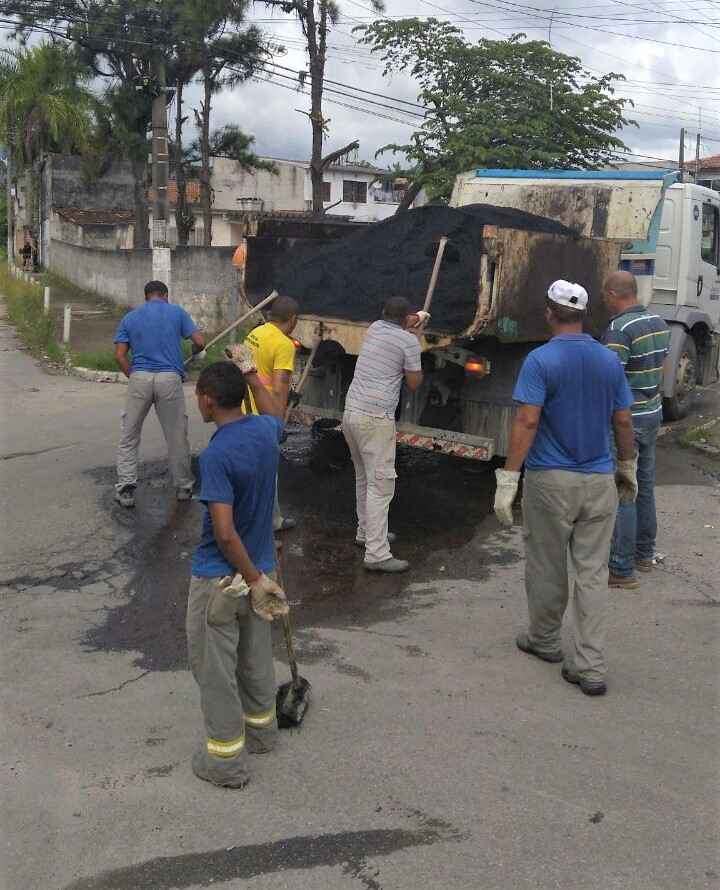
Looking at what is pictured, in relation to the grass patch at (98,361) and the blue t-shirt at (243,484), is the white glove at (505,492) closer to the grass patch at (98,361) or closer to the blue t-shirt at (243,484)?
the blue t-shirt at (243,484)

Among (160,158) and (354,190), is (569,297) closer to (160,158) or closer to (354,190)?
(160,158)

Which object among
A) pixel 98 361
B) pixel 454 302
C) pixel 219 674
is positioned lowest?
pixel 219 674

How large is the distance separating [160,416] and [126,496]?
68 centimetres

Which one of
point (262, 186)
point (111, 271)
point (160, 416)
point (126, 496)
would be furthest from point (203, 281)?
point (262, 186)

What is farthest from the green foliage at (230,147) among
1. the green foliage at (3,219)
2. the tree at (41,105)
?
the green foliage at (3,219)

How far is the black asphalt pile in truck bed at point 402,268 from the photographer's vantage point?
22.5 feet

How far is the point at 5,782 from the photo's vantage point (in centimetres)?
344

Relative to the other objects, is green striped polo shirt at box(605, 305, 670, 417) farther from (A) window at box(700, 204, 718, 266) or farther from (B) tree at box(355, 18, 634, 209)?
(B) tree at box(355, 18, 634, 209)

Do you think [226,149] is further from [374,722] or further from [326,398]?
[374,722]

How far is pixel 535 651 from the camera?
185 inches

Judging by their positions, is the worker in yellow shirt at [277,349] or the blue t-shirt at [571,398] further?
the worker in yellow shirt at [277,349]

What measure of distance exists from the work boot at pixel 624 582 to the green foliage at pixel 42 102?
30476 millimetres

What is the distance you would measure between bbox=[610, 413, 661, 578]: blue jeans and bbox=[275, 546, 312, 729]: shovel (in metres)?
2.44

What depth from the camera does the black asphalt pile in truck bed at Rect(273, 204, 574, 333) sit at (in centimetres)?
687
